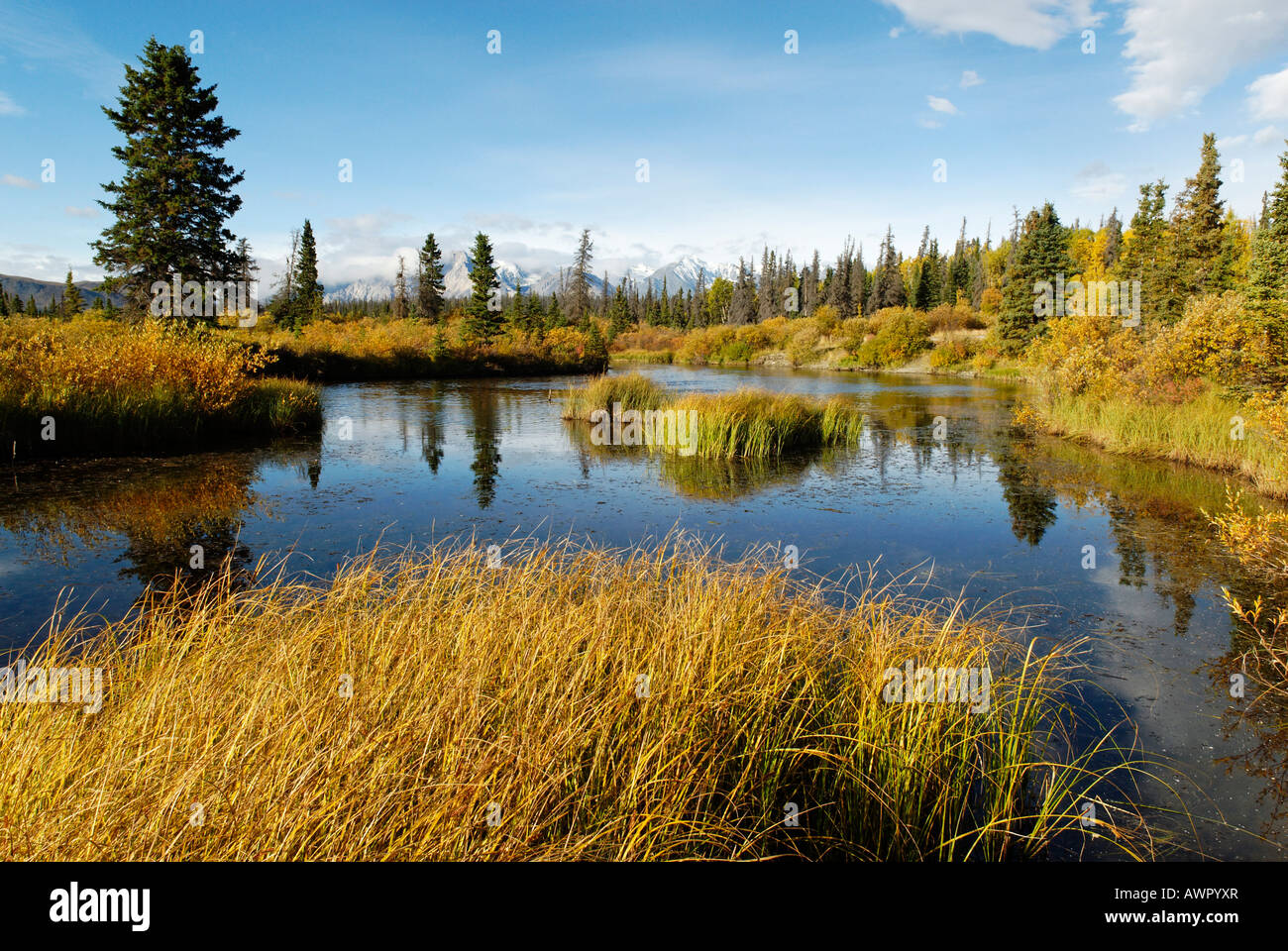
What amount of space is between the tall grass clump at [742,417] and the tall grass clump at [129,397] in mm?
7743

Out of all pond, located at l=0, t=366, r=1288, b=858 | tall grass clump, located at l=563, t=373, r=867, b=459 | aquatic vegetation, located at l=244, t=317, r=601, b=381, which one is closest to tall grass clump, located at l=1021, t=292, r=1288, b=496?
pond, located at l=0, t=366, r=1288, b=858

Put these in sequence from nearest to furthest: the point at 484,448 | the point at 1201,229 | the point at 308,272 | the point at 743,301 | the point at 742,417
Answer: the point at 742,417 → the point at 484,448 → the point at 1201,229 → the point at 308,272 → the point at 743,301

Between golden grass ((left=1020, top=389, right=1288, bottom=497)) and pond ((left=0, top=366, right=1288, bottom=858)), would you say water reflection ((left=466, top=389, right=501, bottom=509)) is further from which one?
golden grass ((left=1020, top=389, right=1288, bottom=497))

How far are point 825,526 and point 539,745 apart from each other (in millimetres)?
6657

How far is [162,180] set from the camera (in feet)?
73.9

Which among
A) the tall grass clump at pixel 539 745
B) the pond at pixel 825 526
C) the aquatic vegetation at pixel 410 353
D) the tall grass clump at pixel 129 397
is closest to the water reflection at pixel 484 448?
the pond at pixel 825 526

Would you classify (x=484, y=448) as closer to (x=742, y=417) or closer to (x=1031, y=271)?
(x=742, y=417)

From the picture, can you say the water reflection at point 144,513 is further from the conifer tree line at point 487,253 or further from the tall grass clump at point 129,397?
the conifer tree line at point 487,253

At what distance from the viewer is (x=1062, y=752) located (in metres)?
4.00

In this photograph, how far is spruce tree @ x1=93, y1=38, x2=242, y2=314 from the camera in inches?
877

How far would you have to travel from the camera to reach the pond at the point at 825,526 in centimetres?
467

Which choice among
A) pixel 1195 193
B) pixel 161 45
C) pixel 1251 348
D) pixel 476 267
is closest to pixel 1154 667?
pixel 1251 348

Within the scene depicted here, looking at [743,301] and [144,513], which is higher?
[743,301]

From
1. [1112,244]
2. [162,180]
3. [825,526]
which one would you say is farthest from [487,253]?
[1112,244]
